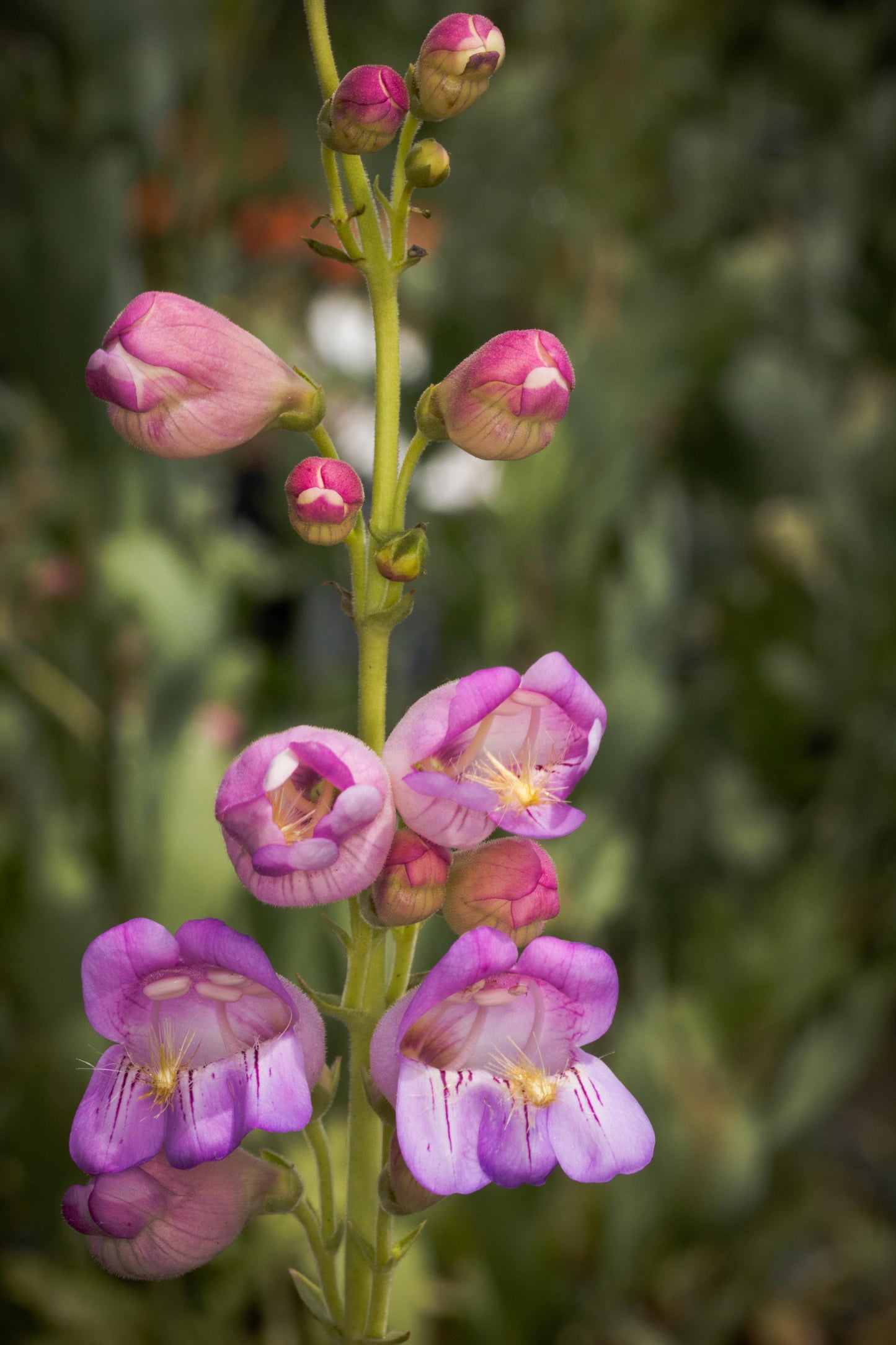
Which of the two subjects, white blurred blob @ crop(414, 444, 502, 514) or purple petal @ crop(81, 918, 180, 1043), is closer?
purple petal @ crop(81, 918, 180, 1043)

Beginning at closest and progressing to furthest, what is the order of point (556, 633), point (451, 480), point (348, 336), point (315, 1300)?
point (315, 1300)
point (556, 633)
point (451, 480)
point (348, 336)

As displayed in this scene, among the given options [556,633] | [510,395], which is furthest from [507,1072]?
[556,633]

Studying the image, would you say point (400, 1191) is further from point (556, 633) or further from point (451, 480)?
point (451, 480)

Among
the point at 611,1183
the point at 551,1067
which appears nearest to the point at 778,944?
the point at 611,1183

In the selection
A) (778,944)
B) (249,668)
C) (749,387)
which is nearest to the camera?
(778,944)

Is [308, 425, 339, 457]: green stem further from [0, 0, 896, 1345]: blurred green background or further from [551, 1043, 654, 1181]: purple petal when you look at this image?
[0, 0, 896, 1345]: blurred green background

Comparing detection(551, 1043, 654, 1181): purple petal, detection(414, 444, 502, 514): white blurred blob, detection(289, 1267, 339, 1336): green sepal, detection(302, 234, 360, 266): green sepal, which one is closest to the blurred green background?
detection(414, 444, 502, 514): white blurred blob

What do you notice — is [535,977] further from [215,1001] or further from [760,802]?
[760,802]
